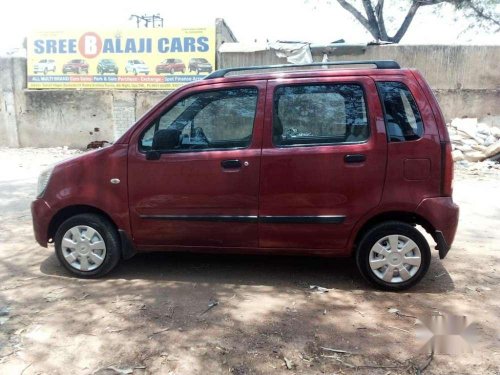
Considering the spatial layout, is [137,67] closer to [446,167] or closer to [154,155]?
[154,155]

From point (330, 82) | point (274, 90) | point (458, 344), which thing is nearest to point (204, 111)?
point (274, 90)

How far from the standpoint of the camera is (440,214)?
11.5ft

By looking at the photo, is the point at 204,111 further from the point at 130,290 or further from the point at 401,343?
the point at 401,343

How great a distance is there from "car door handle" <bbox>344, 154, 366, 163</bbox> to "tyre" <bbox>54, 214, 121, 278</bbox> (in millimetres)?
2079

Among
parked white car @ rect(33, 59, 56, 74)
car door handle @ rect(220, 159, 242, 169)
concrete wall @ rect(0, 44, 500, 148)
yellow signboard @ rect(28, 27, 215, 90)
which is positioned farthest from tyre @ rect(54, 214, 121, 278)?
parked white car @ rect(33, 59, 56, 74)

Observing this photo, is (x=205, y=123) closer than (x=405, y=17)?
Yes

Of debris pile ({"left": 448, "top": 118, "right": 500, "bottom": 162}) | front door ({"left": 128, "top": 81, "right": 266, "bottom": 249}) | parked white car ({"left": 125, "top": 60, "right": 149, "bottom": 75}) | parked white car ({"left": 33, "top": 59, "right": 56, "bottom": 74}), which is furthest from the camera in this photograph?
parked white car ({"left": 33, "top": 59, "right": 56, "bottom": 74})

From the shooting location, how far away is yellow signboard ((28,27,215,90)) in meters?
11.8

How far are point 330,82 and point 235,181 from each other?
1106 millimetres

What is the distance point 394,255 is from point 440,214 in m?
0.48

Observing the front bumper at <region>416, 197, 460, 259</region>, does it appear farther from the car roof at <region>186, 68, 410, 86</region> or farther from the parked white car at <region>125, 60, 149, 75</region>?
the parked white car at <region>125, 60, 149, 75</region>

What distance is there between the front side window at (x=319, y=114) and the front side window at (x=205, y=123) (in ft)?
0.82

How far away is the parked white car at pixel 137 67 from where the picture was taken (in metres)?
11.9

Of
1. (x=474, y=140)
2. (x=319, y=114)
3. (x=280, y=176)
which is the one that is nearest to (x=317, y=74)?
(x=319, y=114)
